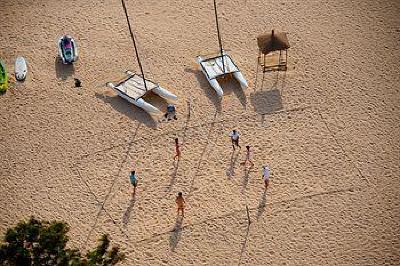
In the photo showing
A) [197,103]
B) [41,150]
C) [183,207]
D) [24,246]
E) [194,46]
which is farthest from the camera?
[194,46]

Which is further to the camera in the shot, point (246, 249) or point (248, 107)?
point (248, 107)

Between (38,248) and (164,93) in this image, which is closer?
(38,248)

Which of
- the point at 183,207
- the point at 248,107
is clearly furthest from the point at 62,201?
the point at 248,107

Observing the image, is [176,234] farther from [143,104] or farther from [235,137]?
[143,104]

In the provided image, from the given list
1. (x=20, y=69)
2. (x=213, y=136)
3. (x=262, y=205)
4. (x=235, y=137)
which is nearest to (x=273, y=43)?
(x=213, y=136)

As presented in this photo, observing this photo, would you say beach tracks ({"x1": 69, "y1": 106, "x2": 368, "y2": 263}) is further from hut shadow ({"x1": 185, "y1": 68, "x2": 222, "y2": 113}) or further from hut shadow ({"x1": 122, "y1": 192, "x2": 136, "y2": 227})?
hut shadow ({"x1": 185, "y1": 68, "x2": 222, "y2": 113})

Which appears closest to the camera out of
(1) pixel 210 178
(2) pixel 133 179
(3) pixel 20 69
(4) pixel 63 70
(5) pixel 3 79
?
(2) pixel 133 179

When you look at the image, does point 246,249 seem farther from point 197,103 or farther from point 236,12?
point 236,12
